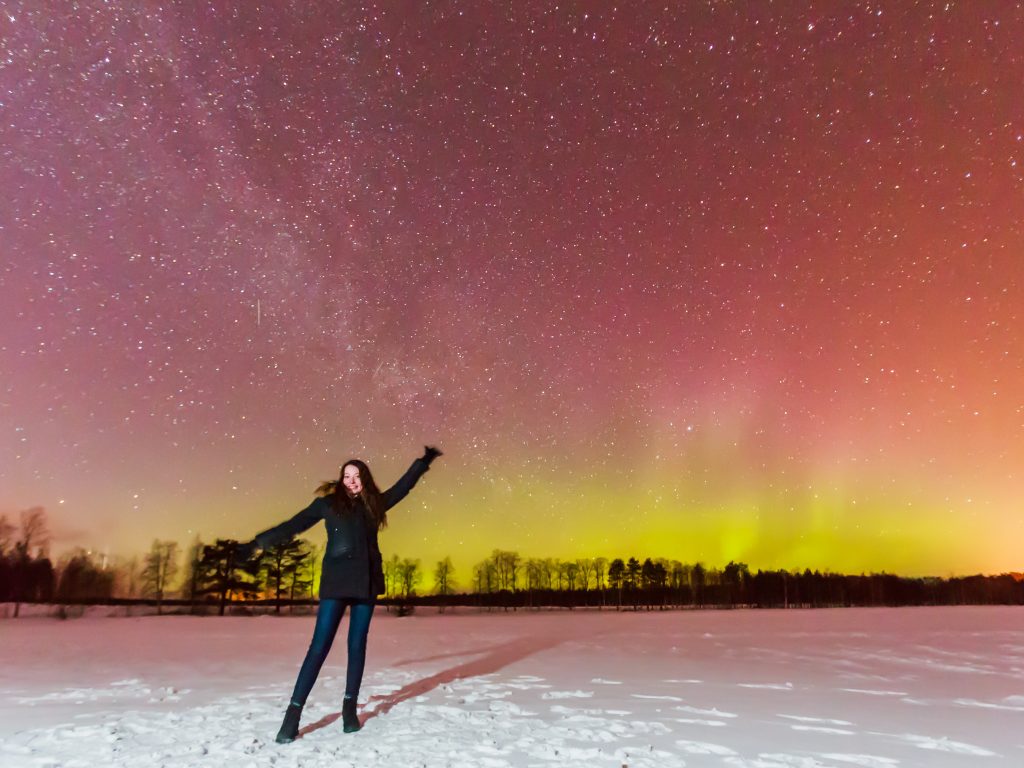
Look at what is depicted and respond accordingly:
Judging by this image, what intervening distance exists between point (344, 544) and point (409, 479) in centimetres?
86

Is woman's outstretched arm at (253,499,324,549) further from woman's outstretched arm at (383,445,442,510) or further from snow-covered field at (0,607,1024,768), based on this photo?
snow-covered field at (0,607,1024,768)

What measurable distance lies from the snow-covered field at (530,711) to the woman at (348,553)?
0.60 metres

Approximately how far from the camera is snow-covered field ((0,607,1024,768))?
4.97 metres

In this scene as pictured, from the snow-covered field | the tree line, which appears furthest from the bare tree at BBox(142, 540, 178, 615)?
the snow-covered field

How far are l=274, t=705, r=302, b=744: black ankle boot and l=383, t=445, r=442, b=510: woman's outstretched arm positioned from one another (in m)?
1.87

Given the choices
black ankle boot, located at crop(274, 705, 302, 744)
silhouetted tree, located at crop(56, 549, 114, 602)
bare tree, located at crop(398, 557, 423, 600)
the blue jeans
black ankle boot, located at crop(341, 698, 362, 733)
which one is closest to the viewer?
black ankle boot, located at crop(274, 705, 302, 744)

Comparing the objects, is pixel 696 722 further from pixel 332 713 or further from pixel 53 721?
pixel 53 721

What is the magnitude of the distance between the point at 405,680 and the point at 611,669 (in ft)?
11.5

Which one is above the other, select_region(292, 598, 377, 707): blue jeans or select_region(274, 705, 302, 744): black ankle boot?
select_region(292, 598, 377, 707): blue jeans

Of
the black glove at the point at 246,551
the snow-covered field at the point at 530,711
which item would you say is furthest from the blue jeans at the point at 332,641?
Result: the black glove at the point at 246,551

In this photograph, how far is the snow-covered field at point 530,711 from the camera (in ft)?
16.3

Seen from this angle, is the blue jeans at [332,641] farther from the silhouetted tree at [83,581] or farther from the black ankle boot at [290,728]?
the silhouetted tree at [83,581]

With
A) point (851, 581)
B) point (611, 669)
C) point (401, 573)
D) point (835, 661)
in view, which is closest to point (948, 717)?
point (611, 669)

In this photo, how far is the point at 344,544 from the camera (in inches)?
237
